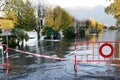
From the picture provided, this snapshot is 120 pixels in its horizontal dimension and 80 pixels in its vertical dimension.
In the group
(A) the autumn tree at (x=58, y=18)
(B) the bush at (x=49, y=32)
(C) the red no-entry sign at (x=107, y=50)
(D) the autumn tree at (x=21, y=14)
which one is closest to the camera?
(C) the red no-entry sign at (x=107, y=50)

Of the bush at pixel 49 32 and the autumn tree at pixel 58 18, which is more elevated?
the autumn tree at pixel 58 18

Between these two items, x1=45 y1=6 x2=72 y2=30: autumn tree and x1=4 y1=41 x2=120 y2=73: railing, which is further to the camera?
x1=45 y1=6 x2=72 y2=30: autumn tree

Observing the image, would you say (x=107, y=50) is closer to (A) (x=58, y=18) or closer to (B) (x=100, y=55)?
(B) (x=100, y=55)

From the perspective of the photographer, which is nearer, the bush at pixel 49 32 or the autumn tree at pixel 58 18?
the bush at pixel 49 32

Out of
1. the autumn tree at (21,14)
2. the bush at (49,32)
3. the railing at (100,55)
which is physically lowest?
the railing at (100,55)

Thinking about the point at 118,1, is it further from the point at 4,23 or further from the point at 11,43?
the point at 11,43

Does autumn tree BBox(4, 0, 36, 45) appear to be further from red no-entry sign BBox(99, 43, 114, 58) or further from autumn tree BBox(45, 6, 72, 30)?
red no-entry sign BBox(99, 43, 114, 58)

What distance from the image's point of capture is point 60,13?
73875 millimetres

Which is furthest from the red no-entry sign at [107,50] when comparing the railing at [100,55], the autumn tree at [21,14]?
the autumn tree at [21,14]

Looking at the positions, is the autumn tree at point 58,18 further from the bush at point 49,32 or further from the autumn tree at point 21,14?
the autumn tree at point 21,14

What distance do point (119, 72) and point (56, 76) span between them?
280 centimetres

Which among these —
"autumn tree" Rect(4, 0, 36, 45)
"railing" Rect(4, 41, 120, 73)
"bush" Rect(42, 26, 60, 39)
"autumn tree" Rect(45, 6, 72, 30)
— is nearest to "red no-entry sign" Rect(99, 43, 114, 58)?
"railing" Rect(4, 41, 120, 73)

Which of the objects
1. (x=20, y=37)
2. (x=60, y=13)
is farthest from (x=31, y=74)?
(x=60, y=13)

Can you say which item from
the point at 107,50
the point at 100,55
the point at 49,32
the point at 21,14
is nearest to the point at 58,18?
the point at 49,32
